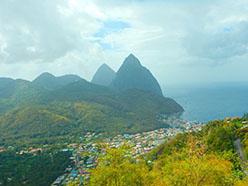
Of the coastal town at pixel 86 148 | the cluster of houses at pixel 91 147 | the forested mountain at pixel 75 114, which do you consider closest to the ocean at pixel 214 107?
the forested mountain at pixel 75 114

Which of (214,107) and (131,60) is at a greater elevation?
(131,60)

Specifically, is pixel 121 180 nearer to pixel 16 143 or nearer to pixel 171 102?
pixel 16 143

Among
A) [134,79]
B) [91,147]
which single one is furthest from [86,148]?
[134,79]

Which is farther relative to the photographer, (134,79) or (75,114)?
(134,79)

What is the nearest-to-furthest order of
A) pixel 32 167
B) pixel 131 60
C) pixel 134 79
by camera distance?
pixel 32 167 < pixel 134 79 < pixel 131 60

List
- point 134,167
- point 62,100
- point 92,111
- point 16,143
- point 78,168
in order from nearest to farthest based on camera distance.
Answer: point 134,167 → point 78,168 → point 16,143 → point 92,111 → point 62,100

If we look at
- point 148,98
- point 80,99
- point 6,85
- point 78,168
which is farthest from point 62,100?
point 6,85

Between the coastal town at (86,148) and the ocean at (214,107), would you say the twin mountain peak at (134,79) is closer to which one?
the ocean at (214,107)

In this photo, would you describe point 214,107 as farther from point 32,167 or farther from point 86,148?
point 32,167
